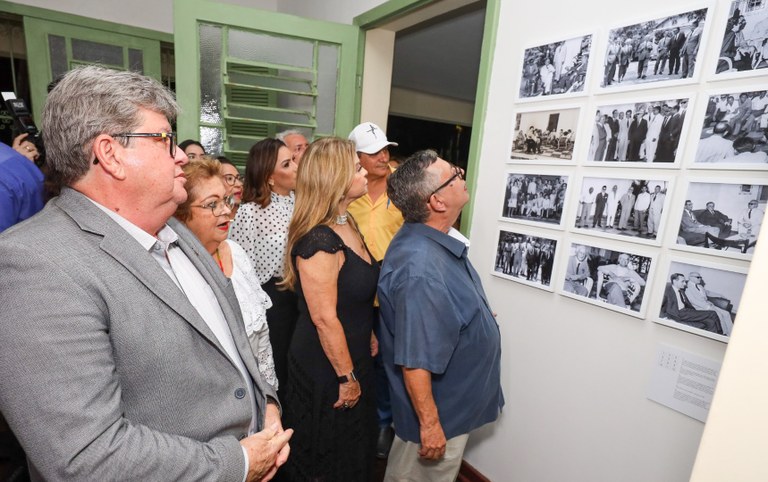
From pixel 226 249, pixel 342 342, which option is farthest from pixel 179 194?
pixel 342 342

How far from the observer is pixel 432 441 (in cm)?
134

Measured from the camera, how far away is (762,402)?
0.53m

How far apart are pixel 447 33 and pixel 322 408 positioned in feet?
10.9

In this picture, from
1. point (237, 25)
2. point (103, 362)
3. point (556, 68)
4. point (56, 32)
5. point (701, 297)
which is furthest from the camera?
point (56, 32)

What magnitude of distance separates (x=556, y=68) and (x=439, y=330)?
1045mm

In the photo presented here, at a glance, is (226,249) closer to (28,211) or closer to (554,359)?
(28,211)

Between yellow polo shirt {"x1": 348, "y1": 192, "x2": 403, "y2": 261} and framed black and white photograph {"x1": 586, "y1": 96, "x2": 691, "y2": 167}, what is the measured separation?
0.95 metres

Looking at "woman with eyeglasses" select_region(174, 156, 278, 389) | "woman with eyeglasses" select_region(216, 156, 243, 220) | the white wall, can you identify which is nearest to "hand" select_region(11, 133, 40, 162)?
"woman with eyeglasses" select_region(216, 156, 243, 220)

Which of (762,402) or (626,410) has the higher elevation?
(762,402)

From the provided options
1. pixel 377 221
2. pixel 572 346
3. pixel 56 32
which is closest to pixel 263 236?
pixel 377 221

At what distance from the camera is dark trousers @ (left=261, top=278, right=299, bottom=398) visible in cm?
196

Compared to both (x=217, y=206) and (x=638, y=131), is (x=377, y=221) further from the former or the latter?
(x=638, y=131)

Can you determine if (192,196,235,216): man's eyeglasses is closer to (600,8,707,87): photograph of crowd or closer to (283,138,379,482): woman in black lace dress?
(283,138,379,482): woman in black lace dress

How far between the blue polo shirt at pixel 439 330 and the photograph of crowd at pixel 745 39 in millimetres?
888
